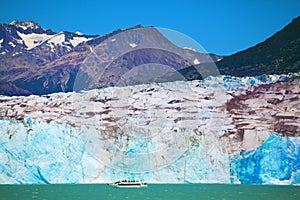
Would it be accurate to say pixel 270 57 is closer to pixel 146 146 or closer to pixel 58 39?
pixel 146 146

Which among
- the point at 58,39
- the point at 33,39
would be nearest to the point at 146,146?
the point at 58,39

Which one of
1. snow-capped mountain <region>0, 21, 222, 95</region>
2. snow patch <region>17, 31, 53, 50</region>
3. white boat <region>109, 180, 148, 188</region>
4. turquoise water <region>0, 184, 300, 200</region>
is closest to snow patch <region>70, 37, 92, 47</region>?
snow-capped mountain <region>0, 21, 222, 95</region>

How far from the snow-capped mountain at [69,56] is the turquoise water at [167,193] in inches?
2915

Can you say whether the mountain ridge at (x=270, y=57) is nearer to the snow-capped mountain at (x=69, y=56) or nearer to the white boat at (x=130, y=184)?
the white boat at (x=130, y=184)

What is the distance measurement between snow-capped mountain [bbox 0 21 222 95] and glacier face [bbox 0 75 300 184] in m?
68.3

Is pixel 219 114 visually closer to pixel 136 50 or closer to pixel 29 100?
pixel 29 100

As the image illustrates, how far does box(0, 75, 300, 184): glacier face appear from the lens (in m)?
39.8

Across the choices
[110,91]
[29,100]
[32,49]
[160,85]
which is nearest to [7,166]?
[29,100]

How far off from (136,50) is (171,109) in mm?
101548

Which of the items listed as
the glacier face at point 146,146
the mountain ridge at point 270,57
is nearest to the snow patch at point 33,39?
the mountain ridge at point 270,57

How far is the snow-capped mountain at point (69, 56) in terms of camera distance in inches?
4990

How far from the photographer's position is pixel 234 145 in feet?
136

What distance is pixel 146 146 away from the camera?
41281 mm

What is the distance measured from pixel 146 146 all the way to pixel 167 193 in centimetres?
669
